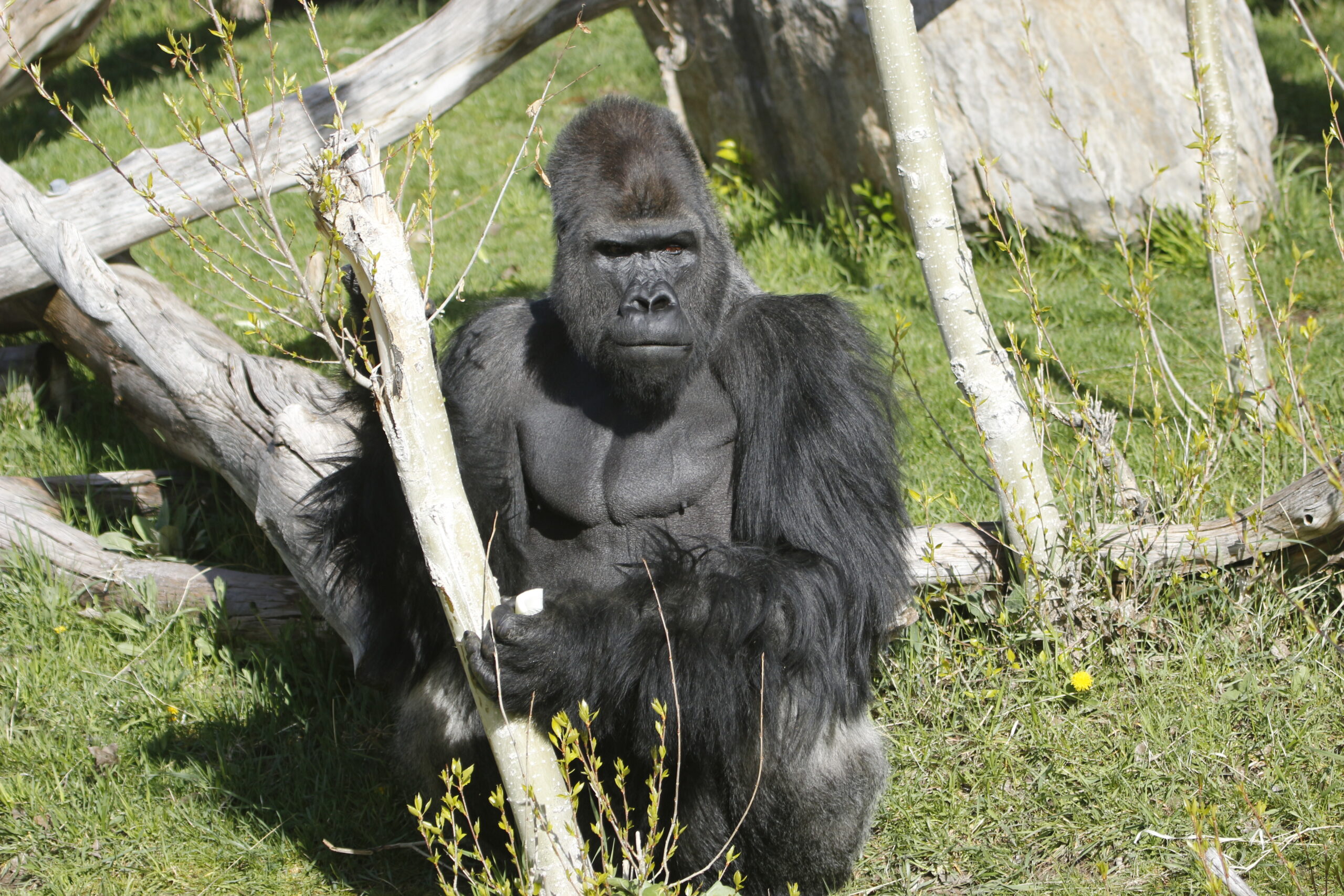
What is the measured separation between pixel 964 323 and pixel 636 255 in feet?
3.91

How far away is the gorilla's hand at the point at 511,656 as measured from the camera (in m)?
2.80

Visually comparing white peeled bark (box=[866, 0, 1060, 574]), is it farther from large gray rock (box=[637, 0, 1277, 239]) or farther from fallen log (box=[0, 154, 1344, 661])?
large gray rock (box=[637, 0, 1277, 239])

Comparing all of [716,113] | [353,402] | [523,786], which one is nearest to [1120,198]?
[716,113]

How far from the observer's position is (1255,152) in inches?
261

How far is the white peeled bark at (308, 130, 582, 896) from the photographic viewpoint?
8.56 feet

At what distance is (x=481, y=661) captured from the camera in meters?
2.81

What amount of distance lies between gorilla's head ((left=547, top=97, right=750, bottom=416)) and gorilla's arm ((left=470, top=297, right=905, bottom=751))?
0.23m

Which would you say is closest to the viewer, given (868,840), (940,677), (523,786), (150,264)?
(523,786)

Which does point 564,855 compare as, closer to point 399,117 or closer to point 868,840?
point 868,840

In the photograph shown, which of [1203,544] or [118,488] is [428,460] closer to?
[1203,544]

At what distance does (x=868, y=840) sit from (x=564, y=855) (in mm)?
1341

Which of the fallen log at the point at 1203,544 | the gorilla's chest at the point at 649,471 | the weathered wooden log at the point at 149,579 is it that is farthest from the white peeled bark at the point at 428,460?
the weathered wooden log at the point at 149,579

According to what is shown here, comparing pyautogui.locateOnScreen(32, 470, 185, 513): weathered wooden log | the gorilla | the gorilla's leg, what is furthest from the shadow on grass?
pyautogui.locateOnScreen(32, 470, 185, 513): weathered wooden log

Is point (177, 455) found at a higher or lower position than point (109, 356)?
lower
